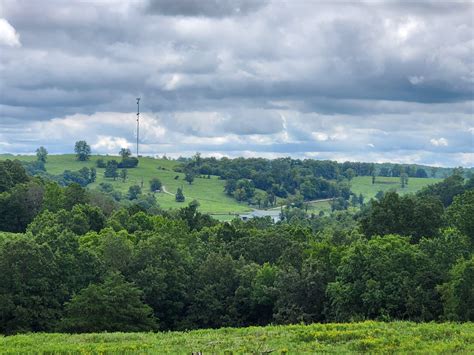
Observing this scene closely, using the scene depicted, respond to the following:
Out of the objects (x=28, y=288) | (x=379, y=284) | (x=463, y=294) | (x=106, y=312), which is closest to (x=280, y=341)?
(x=463, y=294)

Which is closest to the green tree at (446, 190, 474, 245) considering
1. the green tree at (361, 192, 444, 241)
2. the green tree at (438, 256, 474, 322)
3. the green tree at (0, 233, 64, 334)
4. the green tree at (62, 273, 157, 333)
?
the green tree at (438, 256, 474, 322)

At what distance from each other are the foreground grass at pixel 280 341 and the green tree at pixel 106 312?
55.2 feet

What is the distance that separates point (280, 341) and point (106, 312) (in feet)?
97.8

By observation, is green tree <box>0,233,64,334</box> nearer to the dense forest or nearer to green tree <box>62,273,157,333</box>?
the dense forest

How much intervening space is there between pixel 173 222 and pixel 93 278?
4270 centimetres

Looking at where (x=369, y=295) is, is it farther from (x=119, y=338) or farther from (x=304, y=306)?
(x=119, y=338)

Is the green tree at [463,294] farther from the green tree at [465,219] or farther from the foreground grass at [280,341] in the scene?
the green tree at [465,219]

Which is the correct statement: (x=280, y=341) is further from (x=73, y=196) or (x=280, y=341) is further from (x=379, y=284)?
(x=73, y=196)

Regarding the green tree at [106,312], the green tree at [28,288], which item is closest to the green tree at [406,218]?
the green tree at [106,312]

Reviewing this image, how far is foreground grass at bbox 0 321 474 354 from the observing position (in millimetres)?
42375

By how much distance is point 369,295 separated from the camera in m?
71.0

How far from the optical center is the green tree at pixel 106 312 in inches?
2766

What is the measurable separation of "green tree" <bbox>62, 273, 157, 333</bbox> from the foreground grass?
55.2ft

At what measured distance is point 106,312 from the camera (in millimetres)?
71500
